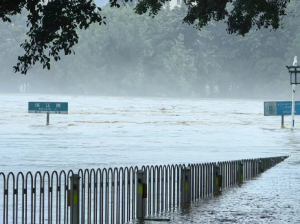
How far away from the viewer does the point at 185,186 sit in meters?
14.6

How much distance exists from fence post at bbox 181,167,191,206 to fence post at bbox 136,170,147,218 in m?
1.54

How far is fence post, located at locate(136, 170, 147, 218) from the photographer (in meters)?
12.5

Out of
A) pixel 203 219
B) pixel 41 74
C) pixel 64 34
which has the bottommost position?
pixel 203 219

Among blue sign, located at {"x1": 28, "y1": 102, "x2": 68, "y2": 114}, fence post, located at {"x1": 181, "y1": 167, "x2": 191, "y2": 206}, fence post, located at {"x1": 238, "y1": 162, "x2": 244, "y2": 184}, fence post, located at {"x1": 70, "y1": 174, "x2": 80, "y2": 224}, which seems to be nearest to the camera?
fence post, located at {"x1": 70, "y1": 174, "x2": 80, "y2": 224}

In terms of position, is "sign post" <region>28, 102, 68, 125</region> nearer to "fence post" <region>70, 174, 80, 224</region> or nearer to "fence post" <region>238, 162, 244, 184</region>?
"fence post" <region>238, 162, 244, 184</region>

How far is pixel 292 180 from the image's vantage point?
2020cm

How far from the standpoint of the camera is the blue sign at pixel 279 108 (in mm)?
54062

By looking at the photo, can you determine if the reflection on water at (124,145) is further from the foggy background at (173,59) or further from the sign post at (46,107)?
the foggy background at (173,59)

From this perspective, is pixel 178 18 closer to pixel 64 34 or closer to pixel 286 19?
pixel 286 19

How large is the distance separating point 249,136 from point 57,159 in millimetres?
20155

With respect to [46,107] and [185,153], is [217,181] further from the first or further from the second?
[46,107]

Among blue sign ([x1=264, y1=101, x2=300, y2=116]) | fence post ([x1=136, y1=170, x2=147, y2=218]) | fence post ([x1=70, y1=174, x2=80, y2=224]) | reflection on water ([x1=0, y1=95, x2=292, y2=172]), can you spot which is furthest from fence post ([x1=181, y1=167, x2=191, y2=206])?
blue sign ([x1=264, y1=101, x2=300, y2=116])

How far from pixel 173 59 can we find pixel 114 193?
470ft

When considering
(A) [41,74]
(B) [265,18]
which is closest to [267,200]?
(B) [265,18]
